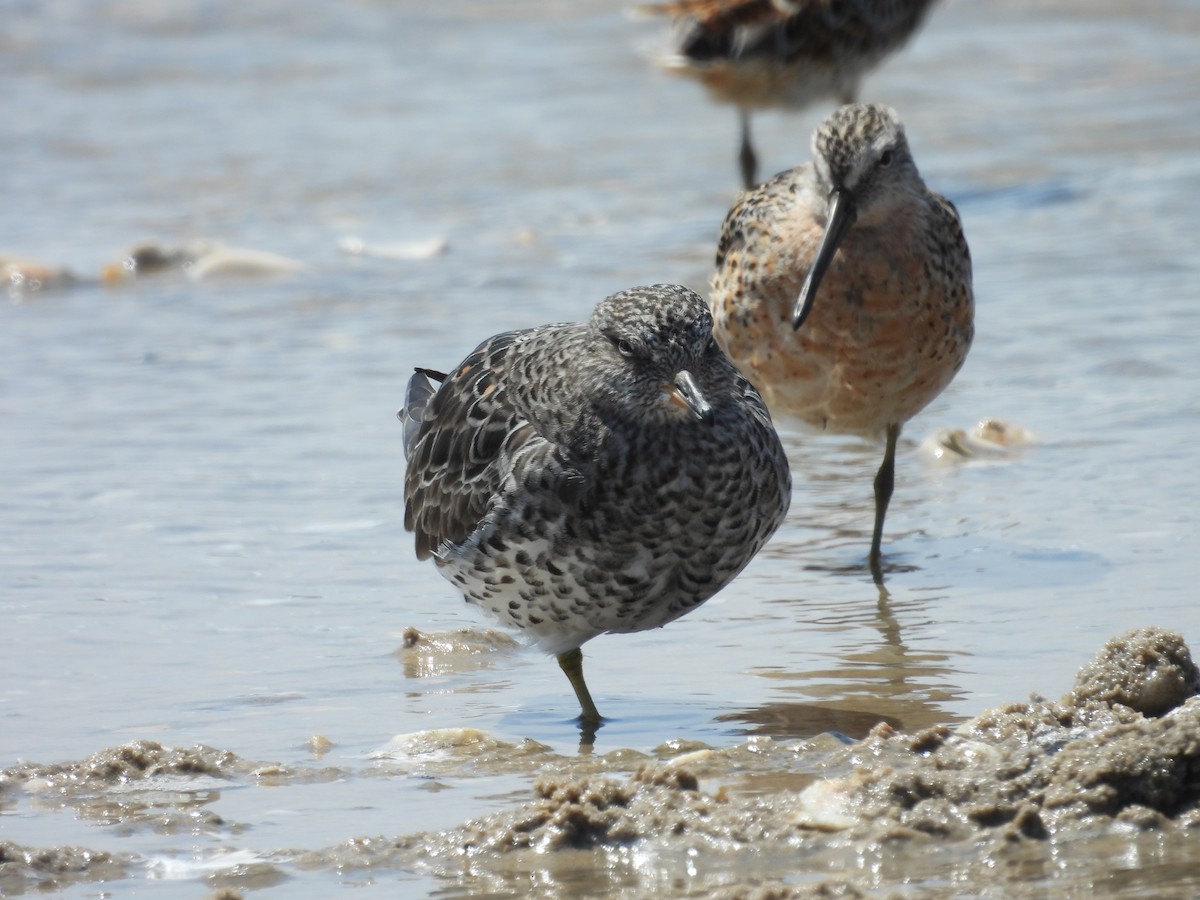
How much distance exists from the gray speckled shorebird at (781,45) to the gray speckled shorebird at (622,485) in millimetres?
7459

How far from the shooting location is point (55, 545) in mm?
6754

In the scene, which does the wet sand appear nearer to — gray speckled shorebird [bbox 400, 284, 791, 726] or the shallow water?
the shallow water

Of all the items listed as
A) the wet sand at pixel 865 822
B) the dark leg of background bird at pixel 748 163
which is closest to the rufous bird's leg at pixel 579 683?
the wet sand at pixel 865 822

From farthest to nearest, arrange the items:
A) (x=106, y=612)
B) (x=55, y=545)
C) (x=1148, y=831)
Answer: (x=55, y=545), (x=106, y=612), (x=1148, y=831)

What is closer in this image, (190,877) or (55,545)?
(190,877)

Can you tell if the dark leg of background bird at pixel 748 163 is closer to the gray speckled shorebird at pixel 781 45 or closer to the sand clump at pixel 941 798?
the gray speckled shorebird at pixel 781 45

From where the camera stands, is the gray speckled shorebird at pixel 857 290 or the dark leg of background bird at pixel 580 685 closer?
the dark leg of background bird at pixel 580 685

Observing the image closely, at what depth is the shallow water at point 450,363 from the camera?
5355mm

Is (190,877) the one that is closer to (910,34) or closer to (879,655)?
(879,655)

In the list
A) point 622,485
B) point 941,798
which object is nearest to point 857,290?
point 622,485

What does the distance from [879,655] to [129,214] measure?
835 centimetres

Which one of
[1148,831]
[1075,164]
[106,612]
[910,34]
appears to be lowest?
[1148,831]

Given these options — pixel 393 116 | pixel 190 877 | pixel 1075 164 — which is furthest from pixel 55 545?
pixel 393 116

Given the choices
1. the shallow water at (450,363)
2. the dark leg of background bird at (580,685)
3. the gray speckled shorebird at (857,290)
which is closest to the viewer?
the dark leg of background bird at (580,685)
